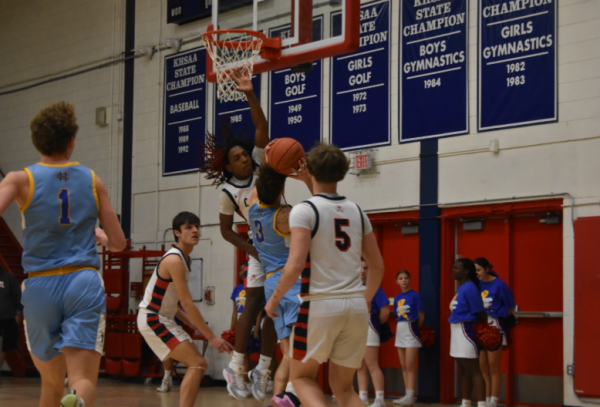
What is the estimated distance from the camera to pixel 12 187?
3930 millimetres

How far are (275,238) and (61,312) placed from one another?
2.22 meters

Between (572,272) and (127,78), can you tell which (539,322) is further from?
(127,78)

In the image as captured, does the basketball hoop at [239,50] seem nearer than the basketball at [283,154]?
No

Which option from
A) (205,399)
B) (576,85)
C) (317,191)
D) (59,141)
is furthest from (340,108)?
(59,141)

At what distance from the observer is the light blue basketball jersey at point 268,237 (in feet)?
19.5

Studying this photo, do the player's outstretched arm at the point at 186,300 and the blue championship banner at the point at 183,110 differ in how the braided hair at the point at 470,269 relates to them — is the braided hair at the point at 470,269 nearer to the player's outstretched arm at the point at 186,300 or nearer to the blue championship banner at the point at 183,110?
the player's outstretched arm at the point at 186,300

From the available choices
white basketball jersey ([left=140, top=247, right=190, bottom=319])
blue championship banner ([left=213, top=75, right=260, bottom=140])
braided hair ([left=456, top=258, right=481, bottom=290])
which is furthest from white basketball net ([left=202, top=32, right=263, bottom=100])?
blue championship banner ([left=213, top=75, right=260, bottom=140])

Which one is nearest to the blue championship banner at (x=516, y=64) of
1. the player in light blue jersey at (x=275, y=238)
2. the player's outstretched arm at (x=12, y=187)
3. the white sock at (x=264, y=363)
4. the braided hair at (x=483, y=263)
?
the braided hair at (x=483, y=263)

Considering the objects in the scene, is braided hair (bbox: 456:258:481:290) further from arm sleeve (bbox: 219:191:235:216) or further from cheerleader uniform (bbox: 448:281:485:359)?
arm sleeve (bbox: 219:191:235:216)

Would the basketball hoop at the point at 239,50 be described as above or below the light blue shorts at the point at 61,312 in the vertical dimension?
above

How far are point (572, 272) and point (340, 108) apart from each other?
434 centimetres

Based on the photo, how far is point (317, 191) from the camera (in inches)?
191

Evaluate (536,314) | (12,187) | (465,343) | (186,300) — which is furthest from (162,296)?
(536,314)

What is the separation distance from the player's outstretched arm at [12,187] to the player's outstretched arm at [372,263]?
81.4 inches
